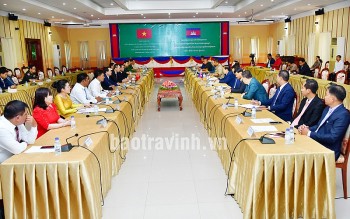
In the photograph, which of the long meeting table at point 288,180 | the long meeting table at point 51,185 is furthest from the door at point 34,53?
the long meeting table at point 288,180

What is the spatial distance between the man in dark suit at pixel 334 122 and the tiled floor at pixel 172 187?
0.57 metres

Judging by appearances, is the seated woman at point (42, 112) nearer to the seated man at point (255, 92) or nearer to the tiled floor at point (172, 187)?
the tiled floor at point (172, 187)

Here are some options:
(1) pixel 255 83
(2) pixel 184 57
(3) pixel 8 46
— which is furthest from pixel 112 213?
(2) pixel 184 57

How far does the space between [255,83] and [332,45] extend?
7.82 m

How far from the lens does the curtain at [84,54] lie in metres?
17.0

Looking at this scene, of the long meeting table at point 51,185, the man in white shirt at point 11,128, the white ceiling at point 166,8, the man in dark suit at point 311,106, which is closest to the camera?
the long meeting table at point 51,185

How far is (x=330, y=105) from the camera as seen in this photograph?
9.23ft

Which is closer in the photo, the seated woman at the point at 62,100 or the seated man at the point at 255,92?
the seated woman at the point at 62,100

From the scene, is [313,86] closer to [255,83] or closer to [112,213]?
[255,83]

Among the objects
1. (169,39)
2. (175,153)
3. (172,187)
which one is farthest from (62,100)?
(169,39)

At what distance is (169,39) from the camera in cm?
1645

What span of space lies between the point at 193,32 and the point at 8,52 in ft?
30.1

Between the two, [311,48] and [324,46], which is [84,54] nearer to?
[311,48]

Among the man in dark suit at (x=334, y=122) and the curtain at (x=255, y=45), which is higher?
the curtain at (x=255, y=45)
